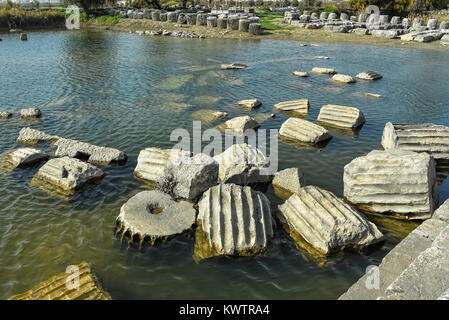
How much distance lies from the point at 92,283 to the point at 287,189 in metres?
5.40

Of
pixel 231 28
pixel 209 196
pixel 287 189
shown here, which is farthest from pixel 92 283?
pixel 231 28

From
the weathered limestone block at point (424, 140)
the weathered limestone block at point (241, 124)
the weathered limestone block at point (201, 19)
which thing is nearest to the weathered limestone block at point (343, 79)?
the weathered limestone block at point (241, 124)

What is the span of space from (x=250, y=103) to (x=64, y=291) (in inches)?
460

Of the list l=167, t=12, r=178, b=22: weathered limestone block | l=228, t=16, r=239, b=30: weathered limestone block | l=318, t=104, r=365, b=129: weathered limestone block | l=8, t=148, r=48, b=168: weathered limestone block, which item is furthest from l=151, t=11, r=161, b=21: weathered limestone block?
l=8, t=148, r=48, b=168: weathered limestone block

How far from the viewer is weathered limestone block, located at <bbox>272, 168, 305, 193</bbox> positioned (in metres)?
9.03

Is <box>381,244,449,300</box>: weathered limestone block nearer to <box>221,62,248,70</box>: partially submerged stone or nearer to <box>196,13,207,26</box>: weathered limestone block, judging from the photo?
<box>221,62,248,70</box>: partially submerged stone

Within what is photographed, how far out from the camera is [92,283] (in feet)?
19.1

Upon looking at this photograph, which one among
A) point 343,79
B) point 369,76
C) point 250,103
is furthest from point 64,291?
point 369,76

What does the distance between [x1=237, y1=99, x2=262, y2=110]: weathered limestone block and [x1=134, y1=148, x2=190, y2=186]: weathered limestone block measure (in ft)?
22.0

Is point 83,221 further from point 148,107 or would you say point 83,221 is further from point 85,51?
point 85,51

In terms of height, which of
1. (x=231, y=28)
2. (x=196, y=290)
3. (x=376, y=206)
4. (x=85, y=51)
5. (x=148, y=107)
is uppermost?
(x=231, y=28)

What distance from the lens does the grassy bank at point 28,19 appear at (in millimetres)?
42812

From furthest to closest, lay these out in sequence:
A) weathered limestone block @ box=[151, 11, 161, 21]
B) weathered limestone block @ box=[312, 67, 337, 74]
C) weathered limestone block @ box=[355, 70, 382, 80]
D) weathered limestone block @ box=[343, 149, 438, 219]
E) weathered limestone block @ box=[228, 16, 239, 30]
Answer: weathered limestone block @ box=[151, 11, 161, 21] → weathered limestone block @ box=[228, 16, 239, 30] → weathered limestone block @ box=[312, 67, 337, 74] → weathered limestone block @ box=[355, 70, 382, 80] → weathered limestone block @ box=[343, 149, 438, 219]

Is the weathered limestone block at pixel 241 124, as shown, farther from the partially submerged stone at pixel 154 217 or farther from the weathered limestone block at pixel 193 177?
the partially submerged stone at pixel 154 217
